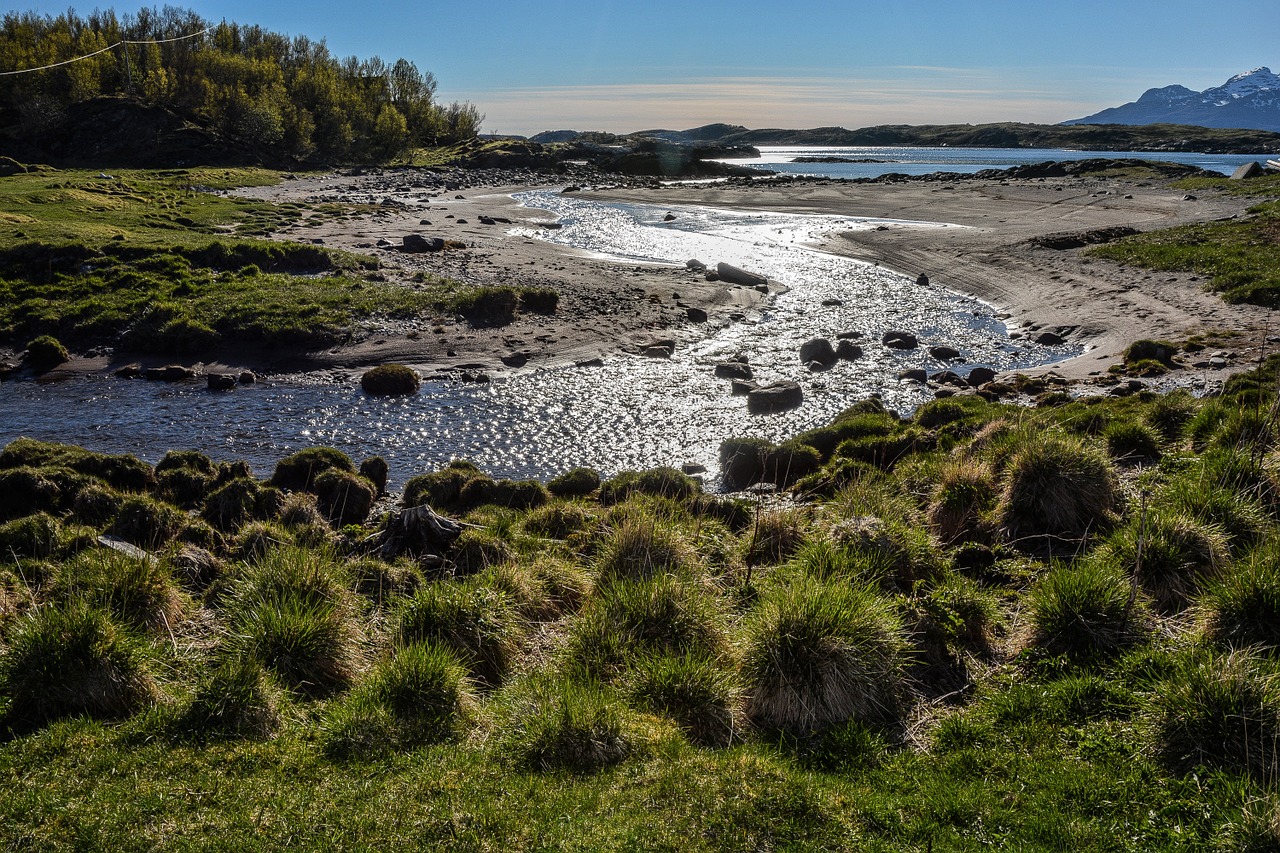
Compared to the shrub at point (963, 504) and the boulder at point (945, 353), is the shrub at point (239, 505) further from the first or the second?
the boulder at point (945, 353)

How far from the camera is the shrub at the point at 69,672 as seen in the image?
607 centimetres

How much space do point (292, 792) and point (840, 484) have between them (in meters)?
9.84

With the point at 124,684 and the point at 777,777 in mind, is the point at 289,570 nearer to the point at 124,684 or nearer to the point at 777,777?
the point at 124,684

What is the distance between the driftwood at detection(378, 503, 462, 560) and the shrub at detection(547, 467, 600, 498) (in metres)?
3.50

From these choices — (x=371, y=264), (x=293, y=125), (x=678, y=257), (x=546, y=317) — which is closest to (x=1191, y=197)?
(x=678, y=257)

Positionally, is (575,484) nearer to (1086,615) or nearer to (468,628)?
(468,628)

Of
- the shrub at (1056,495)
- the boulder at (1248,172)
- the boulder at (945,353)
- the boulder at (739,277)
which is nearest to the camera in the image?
the shrub at (1056,495)

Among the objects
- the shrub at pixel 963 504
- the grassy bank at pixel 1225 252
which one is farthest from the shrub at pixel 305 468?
the grassy bank at pixel 1225 252

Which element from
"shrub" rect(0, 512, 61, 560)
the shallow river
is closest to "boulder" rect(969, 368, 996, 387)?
the shallow river

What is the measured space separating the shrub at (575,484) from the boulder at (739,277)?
→ 23.3 metres

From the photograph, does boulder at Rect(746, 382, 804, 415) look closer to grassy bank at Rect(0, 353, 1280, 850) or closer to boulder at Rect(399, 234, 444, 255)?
grassy bank at Rect(0, 353, 1280, 850)

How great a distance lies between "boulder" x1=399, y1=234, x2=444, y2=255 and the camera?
39.2 metres

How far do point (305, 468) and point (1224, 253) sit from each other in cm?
3368

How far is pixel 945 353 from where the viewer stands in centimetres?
2527
